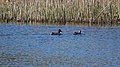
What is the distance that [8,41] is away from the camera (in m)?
43.6

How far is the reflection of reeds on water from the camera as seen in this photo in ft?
230

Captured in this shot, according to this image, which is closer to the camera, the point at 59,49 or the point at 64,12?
the point at 59,49

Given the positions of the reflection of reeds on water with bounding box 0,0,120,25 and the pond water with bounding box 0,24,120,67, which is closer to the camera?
the pond water with bounding box 0,24,120,67

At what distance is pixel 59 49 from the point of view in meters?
38.0

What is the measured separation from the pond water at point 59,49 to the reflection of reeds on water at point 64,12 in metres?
13.7

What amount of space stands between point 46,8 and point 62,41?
26.8 meters

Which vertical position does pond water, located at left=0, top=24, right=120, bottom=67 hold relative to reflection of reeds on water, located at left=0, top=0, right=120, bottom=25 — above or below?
below

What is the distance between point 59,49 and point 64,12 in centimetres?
3354

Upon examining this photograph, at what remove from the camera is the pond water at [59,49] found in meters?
30.8

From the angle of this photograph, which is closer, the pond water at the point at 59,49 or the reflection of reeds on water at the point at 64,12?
the pond water at the point at 59,49

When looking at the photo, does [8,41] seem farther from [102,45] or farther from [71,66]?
[71,66]

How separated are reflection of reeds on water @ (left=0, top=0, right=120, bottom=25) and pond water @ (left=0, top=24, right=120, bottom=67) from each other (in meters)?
13.7

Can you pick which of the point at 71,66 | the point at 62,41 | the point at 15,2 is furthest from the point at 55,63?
the point at 15,2

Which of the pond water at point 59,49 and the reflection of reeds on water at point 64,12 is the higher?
the reflection of reeds on water at point 64,12
